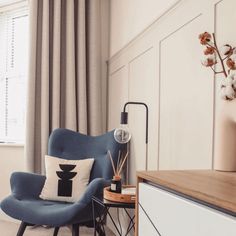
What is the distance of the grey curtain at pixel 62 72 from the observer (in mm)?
3197

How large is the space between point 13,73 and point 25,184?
1.63 meters

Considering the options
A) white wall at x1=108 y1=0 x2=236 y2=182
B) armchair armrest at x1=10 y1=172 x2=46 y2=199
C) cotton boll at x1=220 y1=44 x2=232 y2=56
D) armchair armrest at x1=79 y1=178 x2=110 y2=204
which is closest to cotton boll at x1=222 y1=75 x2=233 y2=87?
cotton boll at x1=220 y1=44 x2=232 y2=56

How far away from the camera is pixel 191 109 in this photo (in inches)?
66.3

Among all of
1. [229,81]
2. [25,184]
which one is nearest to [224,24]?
[229,81]

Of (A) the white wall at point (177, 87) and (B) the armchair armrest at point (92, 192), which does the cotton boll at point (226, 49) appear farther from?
(B) the armchair armrest at point (92, 192)

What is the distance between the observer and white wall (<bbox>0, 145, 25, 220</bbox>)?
11.3ft

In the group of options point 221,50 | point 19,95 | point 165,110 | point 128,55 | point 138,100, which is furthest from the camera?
point 19,95

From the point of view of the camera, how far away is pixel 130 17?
269cm

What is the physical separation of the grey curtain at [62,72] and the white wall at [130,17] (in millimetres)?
178

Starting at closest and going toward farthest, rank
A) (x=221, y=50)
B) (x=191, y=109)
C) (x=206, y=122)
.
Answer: (x=221, y=50)
(x=206, y=122)
(x=191, y=109)

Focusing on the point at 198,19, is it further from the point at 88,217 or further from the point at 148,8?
the point at 88,217

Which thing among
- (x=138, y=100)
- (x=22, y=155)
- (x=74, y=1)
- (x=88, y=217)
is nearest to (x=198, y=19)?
(x=138, y=100)

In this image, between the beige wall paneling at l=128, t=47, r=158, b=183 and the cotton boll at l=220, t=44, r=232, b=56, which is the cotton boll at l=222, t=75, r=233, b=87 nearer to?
the cotton boll at l=220, t=44, r=232, b=56

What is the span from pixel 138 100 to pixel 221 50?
4.06 ft
